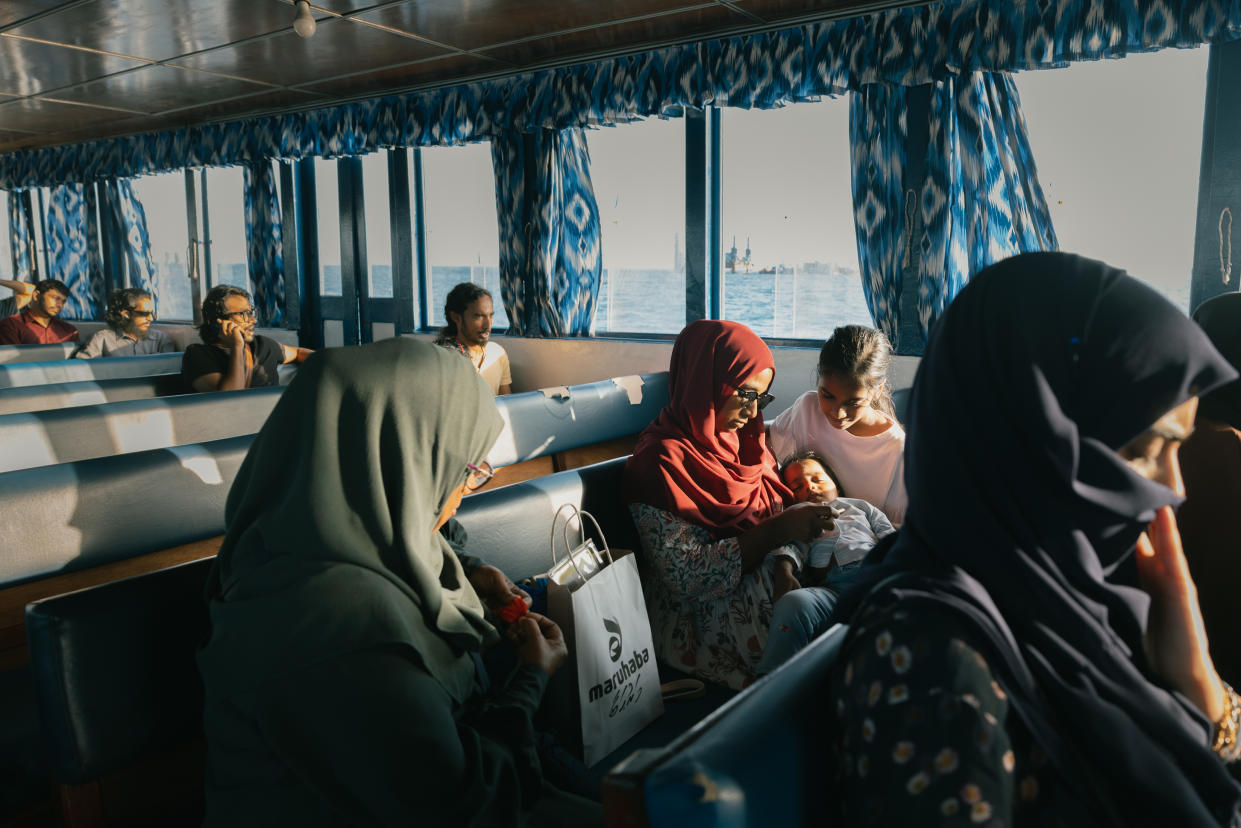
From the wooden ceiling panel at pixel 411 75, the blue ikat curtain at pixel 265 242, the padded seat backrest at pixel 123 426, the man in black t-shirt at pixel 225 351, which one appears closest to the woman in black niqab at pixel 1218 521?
the padded seat backrest at pixel 123 426

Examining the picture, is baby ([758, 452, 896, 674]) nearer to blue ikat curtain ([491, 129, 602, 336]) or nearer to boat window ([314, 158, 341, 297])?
blue ikat curtain ([491, 129, 602, 336])

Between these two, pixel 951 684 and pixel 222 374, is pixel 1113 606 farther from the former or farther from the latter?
pixel 222 374

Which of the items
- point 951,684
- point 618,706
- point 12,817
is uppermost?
point 951,684

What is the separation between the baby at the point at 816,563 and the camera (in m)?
1.71

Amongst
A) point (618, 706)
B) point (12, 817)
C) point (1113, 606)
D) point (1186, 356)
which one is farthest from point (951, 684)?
point (12, 817)

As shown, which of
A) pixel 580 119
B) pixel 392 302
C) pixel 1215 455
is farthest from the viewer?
pixel 392 302

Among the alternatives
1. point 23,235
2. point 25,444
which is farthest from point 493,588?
point 23,235

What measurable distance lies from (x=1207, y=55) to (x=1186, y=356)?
336 cm

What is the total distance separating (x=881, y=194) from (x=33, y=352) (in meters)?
5.12

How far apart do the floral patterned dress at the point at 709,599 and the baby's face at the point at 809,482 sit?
0.49 meters

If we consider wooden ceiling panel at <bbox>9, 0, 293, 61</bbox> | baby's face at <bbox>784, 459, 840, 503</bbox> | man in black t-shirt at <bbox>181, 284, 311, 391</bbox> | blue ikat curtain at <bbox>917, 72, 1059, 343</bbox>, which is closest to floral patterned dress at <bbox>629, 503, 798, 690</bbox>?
baby's face at <bbox>784, 459, 840, 503</bbox>

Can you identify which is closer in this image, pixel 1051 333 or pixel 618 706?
pixel 1051 333

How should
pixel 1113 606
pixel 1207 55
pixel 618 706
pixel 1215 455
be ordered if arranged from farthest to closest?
pixel 1207 55, pixel 618 706, pixel 1215 455, pixel 1113 606

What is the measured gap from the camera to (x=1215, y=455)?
148cm
